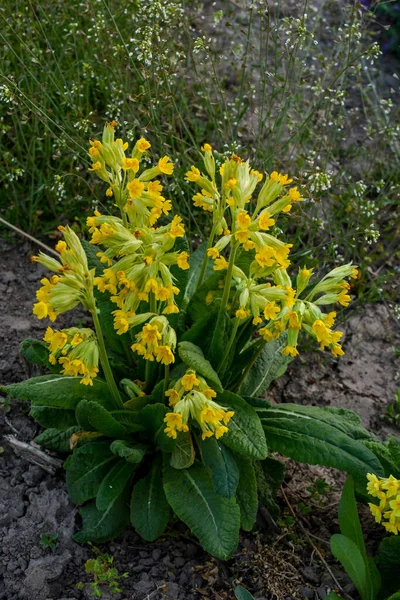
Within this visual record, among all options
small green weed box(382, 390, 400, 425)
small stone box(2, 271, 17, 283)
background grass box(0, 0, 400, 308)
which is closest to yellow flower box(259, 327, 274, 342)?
background grass box(0, 0, 400, 308)

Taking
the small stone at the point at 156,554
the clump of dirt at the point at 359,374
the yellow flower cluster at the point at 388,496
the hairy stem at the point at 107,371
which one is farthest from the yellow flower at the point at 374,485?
the clump of dirt at the point at 359,374

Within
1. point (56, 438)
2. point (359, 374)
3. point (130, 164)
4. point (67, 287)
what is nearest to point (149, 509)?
point (56, 438)

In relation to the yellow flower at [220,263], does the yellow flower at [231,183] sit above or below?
above

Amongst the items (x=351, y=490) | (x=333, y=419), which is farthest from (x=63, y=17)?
(x=351, y=490)

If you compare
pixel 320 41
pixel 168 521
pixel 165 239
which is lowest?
pixel 168 521

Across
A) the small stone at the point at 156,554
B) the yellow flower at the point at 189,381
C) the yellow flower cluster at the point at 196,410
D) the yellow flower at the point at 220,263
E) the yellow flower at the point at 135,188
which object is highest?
the yellow flower at the point at 135,188

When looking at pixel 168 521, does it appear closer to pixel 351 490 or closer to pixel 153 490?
pixel 153 490

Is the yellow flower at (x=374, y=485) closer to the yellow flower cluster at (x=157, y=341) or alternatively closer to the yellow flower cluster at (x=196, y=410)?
the yellow flower cluster at (x=196, y=410)

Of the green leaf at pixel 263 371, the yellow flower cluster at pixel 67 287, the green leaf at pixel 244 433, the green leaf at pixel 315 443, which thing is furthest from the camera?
the green leaf at pixel 263 371
